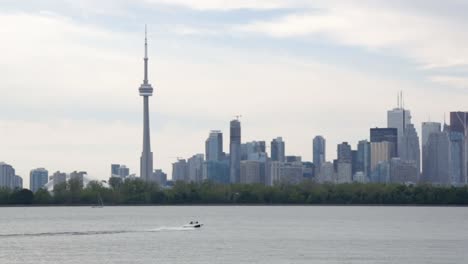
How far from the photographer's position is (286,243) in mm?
132750

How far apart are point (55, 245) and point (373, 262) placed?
123 feet

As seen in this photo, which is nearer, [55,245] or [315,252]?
[315,252]

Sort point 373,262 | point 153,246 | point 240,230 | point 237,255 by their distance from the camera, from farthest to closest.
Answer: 1. point 240,230
2. point 153,246
3. point 237,255
4. point 373,262

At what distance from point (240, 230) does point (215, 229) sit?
248 inches

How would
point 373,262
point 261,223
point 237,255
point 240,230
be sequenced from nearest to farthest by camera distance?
point 373,262 → point 237,255 → point 240,230 → point 261,223

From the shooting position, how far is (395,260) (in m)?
110

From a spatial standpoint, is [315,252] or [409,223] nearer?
[315,252]

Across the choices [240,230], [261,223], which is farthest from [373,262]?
[261,223]

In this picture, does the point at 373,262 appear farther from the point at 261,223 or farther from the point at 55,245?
the point at 261,223

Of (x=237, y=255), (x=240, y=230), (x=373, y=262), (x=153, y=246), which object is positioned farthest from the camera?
(x=240, y=230)

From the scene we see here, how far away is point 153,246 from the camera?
126312mm

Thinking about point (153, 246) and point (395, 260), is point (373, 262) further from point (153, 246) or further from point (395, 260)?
point (153, 246)

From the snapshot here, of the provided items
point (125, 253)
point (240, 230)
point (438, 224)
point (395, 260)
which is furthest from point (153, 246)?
point (438, 224)

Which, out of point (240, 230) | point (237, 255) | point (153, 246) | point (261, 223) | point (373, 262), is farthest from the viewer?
point (261, 223)
